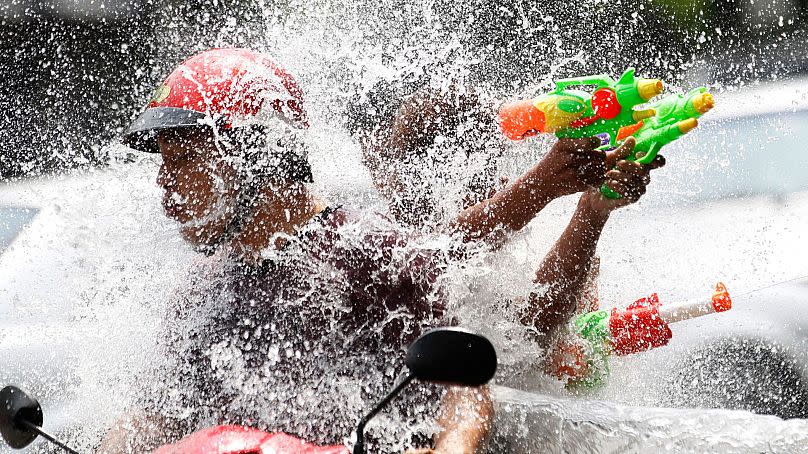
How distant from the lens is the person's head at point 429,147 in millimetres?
2863

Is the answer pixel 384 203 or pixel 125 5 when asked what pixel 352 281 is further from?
pixel 125 5

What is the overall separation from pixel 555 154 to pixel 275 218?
91 cm

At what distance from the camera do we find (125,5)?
9328 mm

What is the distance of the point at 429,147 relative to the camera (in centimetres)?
297

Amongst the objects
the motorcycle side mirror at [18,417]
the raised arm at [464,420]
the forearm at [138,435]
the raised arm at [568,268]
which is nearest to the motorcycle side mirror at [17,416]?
the motorcycle side mirror at [18,417]

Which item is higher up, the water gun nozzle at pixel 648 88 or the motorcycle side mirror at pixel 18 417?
the water gun nozzle at pixel 648 88

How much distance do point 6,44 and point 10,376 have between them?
753 centimetres

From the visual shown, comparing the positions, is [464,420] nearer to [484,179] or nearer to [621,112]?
[621,112]

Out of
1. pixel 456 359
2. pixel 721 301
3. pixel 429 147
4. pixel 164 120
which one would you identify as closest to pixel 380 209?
pixel 429 147

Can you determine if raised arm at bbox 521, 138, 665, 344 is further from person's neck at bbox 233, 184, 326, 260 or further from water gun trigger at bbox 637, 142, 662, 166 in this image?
person's neck at bbox 233, 184, 326, 260

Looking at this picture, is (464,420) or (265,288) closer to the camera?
(464,420)

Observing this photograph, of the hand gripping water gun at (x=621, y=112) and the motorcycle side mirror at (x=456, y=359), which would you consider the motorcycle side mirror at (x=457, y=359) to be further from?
the hand gripping water gun at (x=621, y=112)

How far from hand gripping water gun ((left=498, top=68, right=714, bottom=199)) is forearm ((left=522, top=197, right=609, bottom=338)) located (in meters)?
0.24

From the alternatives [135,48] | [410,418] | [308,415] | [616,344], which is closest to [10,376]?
[308,415]
